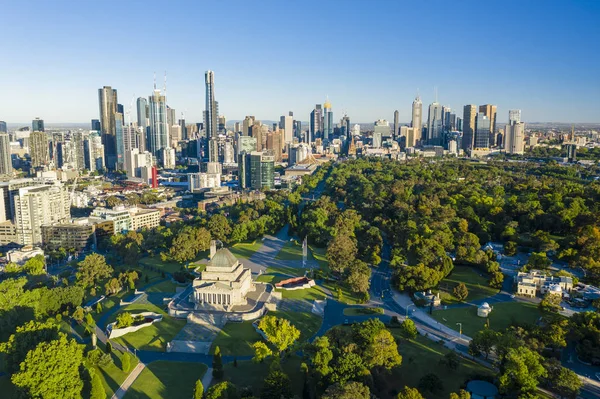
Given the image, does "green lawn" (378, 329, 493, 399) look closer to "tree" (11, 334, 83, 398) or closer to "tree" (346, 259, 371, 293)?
"tree" (346, 259, 371, 293)

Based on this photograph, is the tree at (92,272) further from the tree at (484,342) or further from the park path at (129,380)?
the tree at (484,342)

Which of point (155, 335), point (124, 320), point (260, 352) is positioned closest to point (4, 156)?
point (124, 320)

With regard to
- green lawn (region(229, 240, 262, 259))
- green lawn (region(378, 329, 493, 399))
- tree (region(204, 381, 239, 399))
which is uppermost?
tree (region(204, 381, 239, 399))

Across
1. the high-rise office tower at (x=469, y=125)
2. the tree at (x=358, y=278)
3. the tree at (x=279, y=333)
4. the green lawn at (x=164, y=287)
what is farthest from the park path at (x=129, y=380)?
the high-rise office tower at (x=469, y=125)

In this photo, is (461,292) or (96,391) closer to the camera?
(96,391)

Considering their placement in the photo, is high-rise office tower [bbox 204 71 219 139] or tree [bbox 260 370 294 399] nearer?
tree [bbox 260 370 294 399]

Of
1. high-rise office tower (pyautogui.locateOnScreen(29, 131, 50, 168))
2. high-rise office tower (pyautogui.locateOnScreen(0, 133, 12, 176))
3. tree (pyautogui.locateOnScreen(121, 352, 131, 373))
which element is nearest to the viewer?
tree (pyautogui.locateOnScreen(121, 352, 131, 373))

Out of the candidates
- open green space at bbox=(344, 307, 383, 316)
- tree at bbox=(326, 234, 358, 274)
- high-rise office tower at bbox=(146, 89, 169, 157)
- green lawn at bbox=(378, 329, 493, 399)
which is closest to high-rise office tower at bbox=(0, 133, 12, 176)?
high-rise office tower at bbox=(146, 89, 169, 157)

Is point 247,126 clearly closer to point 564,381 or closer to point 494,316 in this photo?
point 494,316
